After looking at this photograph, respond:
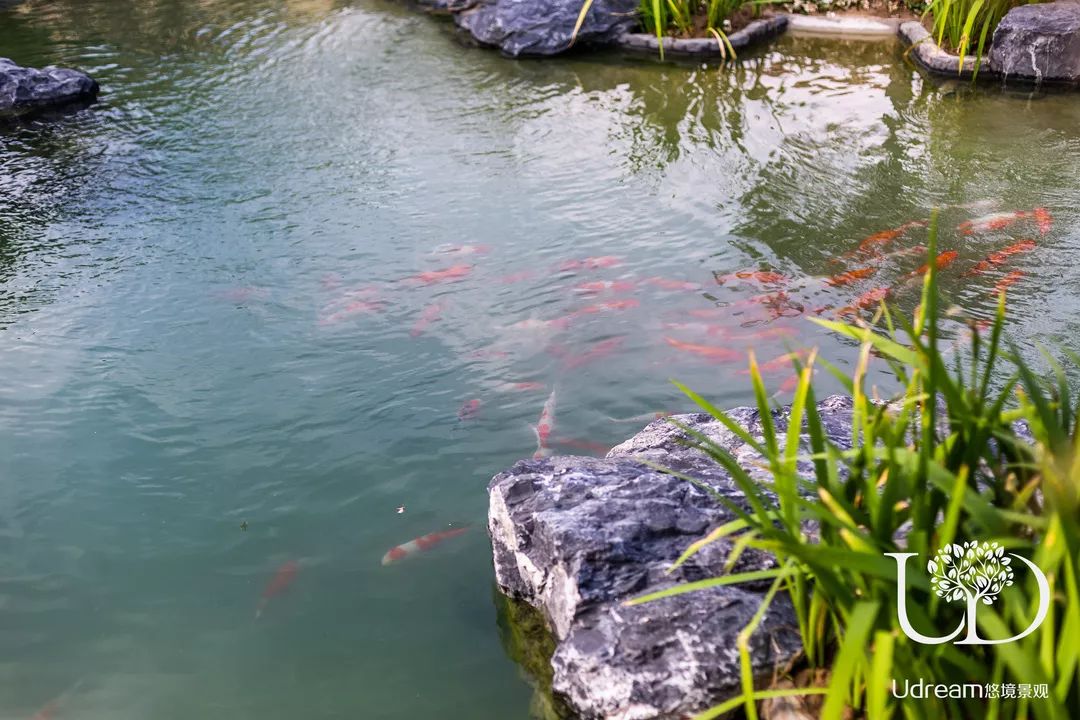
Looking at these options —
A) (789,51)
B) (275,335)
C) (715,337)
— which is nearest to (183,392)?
(275,335)

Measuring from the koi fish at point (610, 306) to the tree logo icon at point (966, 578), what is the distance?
3.01 meters

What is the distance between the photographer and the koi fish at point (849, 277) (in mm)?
4887

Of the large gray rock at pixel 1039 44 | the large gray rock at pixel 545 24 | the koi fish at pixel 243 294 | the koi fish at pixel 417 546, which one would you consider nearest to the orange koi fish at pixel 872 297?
the koi fish at pixel 417 546

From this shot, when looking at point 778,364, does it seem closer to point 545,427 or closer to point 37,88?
point 545,427

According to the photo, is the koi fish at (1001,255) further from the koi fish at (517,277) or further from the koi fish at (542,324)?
the koi fish at (517,277)

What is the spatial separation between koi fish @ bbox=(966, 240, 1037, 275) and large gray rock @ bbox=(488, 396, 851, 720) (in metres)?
2.10

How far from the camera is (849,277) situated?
4.92m

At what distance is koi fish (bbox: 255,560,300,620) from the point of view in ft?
10.3

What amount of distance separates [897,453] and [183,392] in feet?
10.8

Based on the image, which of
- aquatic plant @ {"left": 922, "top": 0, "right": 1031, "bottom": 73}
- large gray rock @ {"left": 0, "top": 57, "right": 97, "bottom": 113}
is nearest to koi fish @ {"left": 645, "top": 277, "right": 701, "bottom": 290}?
aquatic plant @ {"left": 922, "top": 0, "right": 1031, "bottom": 73}

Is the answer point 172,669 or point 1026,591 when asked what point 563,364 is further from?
point 1026,591

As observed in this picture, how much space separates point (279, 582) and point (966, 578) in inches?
87.0

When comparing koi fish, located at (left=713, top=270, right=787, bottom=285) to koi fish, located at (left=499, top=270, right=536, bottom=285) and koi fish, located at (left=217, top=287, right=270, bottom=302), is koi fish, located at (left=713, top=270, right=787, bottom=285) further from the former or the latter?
koi fish, located at (left=217, top=287, right=270, bottom=302)

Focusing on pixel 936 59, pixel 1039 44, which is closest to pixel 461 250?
pixel 936 59
